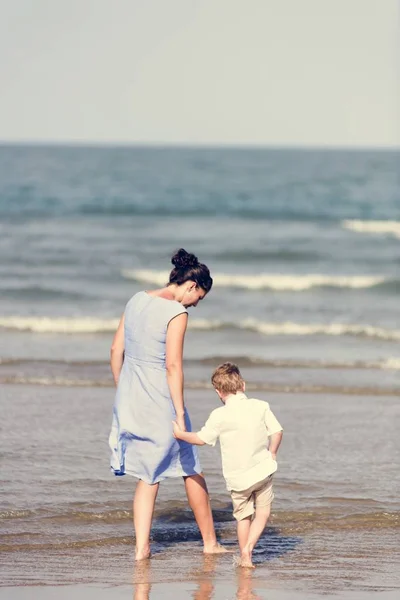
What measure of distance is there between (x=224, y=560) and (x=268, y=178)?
169 ft

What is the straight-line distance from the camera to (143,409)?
532 centimetres

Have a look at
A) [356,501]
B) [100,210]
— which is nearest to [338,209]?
[100,210]

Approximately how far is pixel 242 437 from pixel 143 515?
25.8 inches

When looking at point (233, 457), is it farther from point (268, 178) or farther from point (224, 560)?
point (268, 178)

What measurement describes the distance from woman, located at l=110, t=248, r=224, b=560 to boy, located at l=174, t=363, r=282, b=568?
14 centimetres

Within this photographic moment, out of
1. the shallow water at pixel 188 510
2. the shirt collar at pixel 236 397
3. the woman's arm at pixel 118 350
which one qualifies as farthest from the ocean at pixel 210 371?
the woman's arm at pixel 118 350

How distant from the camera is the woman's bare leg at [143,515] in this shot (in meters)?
5.38

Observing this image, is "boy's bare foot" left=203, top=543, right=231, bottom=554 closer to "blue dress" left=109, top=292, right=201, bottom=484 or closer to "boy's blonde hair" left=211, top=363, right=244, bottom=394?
"blue dress" left=109, top=292, right=201, bottom=484

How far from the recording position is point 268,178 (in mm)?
56250

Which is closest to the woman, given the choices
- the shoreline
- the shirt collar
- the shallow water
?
the shirt collar

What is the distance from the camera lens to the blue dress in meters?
5.29

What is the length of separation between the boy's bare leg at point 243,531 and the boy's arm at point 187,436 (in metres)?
0.47

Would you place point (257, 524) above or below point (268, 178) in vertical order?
below

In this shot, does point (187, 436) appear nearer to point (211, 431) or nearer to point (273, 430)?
point (211, 431)
